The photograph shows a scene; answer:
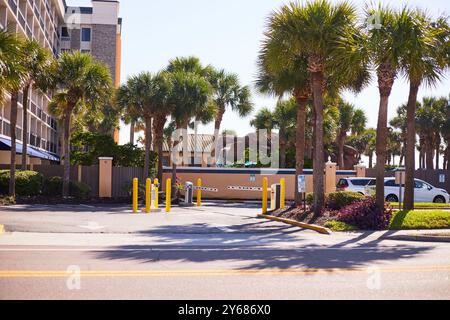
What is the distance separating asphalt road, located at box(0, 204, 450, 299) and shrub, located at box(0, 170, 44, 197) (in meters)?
11.0

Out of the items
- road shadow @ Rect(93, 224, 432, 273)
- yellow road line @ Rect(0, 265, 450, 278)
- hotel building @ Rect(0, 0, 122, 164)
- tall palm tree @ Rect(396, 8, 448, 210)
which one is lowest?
road shadow @ Rect(93, 224, 432, 273)

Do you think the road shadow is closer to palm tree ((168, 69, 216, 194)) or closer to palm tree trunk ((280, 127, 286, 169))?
palm tree ((168, 69, 216, 194))

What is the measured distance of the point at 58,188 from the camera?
1158 inches

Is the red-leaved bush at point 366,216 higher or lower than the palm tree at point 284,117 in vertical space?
lower

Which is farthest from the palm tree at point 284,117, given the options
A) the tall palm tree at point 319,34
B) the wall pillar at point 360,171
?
the tall palm tree at point 319,34

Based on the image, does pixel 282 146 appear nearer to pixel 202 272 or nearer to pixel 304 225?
pixel 304 225

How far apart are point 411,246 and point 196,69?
2754 cm

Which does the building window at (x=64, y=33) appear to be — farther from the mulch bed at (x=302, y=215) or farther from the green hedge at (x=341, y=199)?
the green hedge at (x=341, y=199)

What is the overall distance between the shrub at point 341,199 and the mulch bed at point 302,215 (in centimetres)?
80

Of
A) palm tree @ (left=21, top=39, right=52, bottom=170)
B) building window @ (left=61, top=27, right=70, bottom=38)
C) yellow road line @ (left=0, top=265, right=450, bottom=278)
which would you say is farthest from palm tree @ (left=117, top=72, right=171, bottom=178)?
building window @ (left=61, top=27, right=70, bottom=38)

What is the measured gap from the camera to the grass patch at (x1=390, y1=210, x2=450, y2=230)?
17172mm

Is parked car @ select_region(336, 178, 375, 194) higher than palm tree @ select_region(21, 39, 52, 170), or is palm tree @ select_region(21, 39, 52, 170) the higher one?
palm tree @ select_region(21, 39, 52, 170)

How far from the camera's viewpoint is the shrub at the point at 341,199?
20031 millimetres

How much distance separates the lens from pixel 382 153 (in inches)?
747
